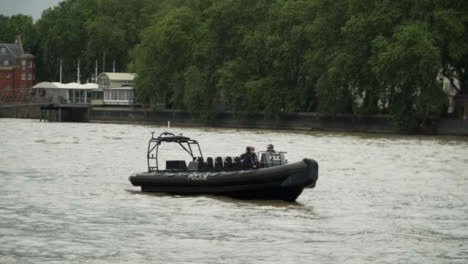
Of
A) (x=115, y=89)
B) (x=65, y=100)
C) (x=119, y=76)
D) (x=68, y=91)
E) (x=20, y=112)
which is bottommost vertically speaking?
(x=20, y=112)

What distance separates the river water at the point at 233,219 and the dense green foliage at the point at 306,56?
142 feet

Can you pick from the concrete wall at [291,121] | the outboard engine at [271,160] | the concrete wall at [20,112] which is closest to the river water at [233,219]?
the outboard engine at [271,160]

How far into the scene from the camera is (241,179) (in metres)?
40.2

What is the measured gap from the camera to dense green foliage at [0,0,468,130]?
4124 inches

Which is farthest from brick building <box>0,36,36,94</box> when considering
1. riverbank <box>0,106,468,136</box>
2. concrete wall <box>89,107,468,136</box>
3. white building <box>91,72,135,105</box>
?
concrete wall <box>89,107,468,136</box>

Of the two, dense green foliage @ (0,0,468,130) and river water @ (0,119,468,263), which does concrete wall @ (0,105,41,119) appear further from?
river water @ (0,119,468,263)

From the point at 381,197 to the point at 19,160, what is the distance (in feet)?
81.5

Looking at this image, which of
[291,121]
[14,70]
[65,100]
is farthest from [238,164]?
[14,70]

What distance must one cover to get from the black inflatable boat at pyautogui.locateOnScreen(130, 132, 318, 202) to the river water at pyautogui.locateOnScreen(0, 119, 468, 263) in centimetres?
41

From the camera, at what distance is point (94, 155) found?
69125mm

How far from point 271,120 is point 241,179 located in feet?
281

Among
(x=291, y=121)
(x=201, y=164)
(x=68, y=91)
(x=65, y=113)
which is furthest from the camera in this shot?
(x=68, y=91)

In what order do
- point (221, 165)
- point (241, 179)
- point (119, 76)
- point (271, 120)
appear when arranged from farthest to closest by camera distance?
point (119, 76) → point (271, 120) → point (221, 165) → point (241, 179)

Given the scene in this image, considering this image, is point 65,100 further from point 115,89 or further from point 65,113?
point 65,113
